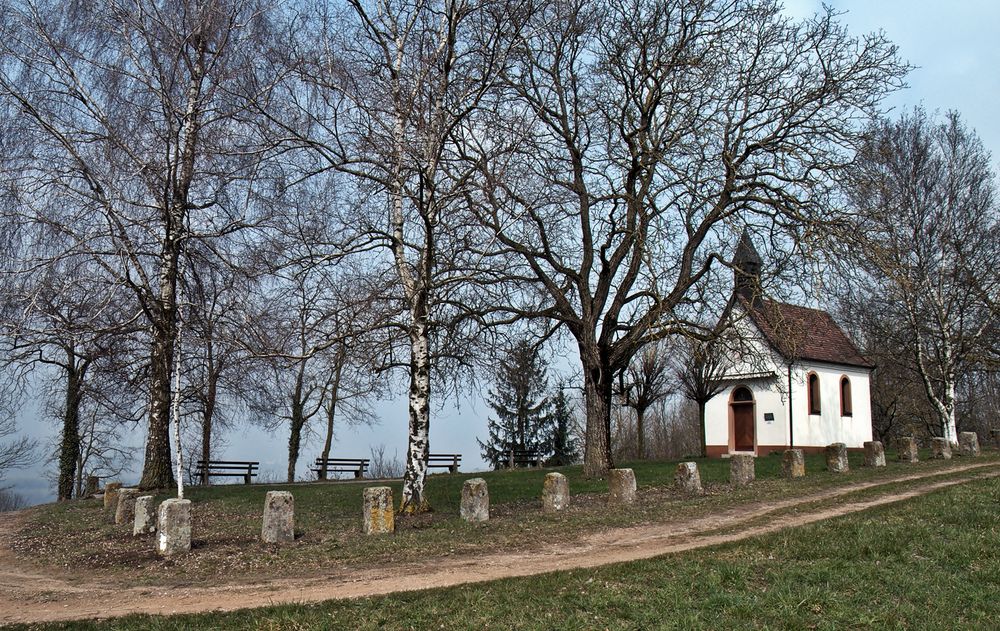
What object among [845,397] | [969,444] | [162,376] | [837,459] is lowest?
[837,459]

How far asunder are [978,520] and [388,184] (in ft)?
35.3

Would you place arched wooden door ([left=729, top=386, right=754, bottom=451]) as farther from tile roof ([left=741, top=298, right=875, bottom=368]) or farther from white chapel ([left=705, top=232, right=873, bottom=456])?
tile roof ([left=741, top=298, right=875, bottom=368])

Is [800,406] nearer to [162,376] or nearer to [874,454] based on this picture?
[874,454]

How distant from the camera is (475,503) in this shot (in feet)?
42.2

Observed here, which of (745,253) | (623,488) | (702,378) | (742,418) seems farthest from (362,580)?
(742,418)

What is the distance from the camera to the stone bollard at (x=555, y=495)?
13.8 metres

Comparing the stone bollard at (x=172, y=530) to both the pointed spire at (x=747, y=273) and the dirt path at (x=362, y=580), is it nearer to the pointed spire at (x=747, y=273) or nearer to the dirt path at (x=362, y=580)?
the dirt path at (x=362, y=580)

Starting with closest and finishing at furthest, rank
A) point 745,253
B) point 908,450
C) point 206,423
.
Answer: point 745,253 < point 908,450 < point 206,423

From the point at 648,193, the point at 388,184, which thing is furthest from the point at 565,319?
the point at 388,184

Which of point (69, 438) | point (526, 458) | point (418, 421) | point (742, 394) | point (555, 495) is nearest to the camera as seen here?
point (418, 421)

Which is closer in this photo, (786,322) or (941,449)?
(786,322)

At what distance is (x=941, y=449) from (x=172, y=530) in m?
23.8

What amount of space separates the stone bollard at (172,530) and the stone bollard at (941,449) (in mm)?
23145

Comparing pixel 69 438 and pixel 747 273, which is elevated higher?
pixel 747 273
